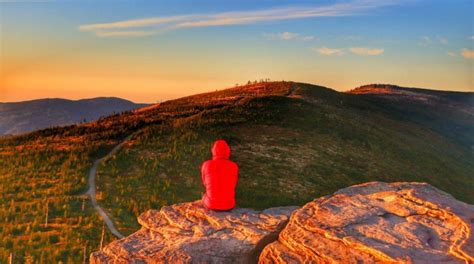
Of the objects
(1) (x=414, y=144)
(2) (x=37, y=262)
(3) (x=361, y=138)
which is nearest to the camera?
(2) (x=37, y=262)

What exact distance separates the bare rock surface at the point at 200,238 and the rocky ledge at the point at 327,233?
0.11 ft

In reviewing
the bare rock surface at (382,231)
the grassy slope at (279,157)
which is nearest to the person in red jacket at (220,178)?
the bare rock surface at (382,231)

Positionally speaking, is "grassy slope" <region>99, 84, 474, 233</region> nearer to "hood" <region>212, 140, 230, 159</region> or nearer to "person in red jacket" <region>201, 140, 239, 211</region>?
"person in red jacket" <region>201, 140, 239, 211</region>

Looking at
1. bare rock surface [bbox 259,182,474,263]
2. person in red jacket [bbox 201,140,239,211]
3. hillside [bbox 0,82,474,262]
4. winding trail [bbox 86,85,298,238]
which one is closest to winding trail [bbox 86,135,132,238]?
winding trail [bbox 86,85,298,238]

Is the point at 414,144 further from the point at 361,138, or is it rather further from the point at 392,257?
the point at 392,257

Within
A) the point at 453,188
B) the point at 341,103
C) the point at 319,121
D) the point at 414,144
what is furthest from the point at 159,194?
the point at 341,103

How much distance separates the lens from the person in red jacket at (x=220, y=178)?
56.7 feet

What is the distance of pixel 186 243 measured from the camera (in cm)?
1524

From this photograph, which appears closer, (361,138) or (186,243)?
(186,243)

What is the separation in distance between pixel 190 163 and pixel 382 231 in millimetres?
26979

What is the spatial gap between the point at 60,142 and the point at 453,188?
148ft

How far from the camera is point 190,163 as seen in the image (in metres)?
38.0

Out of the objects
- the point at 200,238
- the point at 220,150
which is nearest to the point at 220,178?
the point at 220,150

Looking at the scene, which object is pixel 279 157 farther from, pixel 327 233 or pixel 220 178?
pixel 327 233
